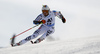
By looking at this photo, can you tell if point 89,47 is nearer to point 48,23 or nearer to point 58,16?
point 48,23

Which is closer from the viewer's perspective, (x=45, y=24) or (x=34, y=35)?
(x=34, y=35)

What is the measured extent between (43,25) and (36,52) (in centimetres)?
292

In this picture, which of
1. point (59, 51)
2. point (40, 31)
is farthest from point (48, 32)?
point (59, 51)

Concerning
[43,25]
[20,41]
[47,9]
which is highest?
[47,9]

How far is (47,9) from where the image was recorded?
18.1ft

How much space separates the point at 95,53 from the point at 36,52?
112 centimetres

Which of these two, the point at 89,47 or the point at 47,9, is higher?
the point at 47,9

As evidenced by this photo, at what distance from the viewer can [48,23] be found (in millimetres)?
5648

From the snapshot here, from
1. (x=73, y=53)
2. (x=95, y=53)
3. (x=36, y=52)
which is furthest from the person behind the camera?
(x=36, y=52)

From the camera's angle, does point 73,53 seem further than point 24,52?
No

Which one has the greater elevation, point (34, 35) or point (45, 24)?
point (45, 24)

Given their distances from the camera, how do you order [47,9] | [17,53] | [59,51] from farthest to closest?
[47,9] → [17,53] → [59,51]

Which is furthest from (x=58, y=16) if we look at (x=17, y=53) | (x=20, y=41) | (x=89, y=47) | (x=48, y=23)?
(x=89, y=47)

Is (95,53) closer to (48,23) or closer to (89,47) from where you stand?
(89,47)
